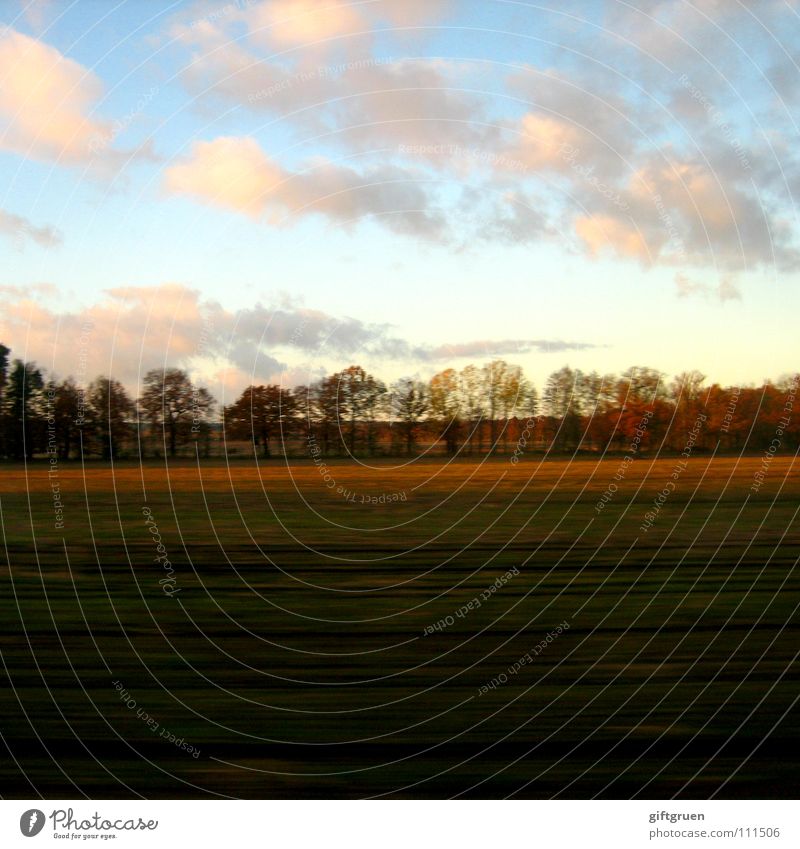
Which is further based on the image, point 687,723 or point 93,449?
point 93,449

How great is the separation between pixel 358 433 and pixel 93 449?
3.62 metres

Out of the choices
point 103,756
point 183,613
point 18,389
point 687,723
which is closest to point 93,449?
point 18,389

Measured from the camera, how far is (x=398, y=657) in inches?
187

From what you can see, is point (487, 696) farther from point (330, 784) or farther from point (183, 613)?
point (183, 613)

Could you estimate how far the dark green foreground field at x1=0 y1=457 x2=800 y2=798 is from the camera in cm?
355

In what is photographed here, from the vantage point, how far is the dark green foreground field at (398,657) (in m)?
3.55

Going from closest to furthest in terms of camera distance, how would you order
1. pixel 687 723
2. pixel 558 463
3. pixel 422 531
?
pixel 687 723
pixel 422 531
pixel 558 463

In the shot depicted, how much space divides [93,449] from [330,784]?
9148 mm

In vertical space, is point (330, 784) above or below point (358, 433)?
below

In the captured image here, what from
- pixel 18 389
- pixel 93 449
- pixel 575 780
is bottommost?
pixel 575 780

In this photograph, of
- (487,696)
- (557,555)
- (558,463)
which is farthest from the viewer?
(558,463)

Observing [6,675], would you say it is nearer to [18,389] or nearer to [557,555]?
[557,555]

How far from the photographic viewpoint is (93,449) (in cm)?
1173

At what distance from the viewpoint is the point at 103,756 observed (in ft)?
11.9
